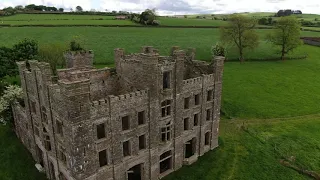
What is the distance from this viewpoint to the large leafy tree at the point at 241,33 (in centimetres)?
10044

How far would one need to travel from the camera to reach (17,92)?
43.3 m

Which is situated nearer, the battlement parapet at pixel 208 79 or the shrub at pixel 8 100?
the battlement parapet at pixel 208 79

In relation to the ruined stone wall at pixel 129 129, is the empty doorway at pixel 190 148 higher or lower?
lower

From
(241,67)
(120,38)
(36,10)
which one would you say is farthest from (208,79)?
(36,10)

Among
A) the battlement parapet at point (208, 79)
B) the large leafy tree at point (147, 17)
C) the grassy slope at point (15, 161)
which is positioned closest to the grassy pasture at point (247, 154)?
the grassy slope at point (15, 161)

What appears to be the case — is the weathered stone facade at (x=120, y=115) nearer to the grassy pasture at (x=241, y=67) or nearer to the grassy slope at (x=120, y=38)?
the grassy pasture at (x=241, y=67)

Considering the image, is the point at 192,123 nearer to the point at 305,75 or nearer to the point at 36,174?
the point at 36,174

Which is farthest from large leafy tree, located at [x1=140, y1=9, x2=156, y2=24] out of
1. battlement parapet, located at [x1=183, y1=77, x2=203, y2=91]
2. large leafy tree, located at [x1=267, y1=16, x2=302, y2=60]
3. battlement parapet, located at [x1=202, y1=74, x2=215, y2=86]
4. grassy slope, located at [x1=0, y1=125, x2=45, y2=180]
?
battlement parapet, located at [x1=183, y1=77, x2=203, y2=91]

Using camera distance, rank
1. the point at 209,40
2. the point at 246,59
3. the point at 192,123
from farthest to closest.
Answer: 1. the point at 209,40
2. the point at 246,59
3. the point at 192,123

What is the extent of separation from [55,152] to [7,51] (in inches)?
1552

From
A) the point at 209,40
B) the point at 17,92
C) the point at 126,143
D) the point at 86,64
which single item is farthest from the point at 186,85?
the point at 209,40

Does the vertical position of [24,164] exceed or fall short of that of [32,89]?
it falls short

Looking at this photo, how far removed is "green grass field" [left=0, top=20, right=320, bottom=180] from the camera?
1622 inches

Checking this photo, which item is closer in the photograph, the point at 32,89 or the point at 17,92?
the point at 32,89
